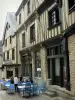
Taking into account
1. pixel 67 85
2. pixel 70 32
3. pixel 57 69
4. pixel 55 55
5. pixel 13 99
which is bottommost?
pixel 13 99

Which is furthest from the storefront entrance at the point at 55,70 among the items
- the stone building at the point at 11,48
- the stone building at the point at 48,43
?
the stone building at the point at 11,48

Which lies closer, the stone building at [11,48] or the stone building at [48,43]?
the stone building at [48,43]

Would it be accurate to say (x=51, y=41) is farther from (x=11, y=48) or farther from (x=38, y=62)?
(x=11, y=48)

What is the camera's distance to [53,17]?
1391 cm

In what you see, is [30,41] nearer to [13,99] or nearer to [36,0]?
[36,0]

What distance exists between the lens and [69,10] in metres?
10.9

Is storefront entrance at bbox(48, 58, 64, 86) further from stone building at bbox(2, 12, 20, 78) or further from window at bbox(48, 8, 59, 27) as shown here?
stone building at bbox(2, 12, 20, 78)

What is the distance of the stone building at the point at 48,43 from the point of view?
40.4 feet

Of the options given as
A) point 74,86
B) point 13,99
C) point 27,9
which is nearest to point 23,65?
point 27,9

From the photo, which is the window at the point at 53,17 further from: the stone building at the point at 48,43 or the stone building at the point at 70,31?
the stone building at the point at 70,31

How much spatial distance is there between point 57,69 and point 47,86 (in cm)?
137

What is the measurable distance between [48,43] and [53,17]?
1.86m

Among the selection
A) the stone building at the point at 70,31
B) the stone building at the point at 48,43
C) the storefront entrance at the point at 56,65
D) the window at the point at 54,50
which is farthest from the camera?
the window at the point at 54,50

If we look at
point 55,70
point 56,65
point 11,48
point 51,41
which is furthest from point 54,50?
point 11,48
